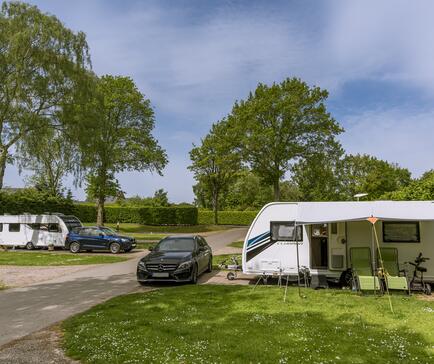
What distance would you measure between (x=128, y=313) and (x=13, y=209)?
35.2 m

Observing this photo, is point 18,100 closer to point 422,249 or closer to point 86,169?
point 86,169

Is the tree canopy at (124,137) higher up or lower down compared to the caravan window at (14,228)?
higher up

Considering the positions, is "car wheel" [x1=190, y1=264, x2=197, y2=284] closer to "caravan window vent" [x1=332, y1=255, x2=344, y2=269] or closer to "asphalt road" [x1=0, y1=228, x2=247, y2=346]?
"asphalt road" [x1=0, y1=228, x2=247, y2=346]

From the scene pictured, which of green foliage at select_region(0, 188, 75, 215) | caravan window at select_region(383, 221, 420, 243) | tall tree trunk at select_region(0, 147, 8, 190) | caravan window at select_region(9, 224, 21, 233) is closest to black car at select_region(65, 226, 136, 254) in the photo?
caravan window at select_region(9, 224, 21, 233)

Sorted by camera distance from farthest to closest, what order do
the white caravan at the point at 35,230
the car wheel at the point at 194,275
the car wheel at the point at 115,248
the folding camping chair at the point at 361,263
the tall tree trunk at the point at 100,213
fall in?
the tall tree trunk at the point at 100,213 < the white caravan at the point at 35,230 < the car wheel at the point at 115,248 < the car wheel at the point at 194,275 < the folding camping chair at the point at 361,263

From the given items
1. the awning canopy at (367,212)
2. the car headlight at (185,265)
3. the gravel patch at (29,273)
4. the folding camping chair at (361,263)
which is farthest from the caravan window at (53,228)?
the folding camping chair at (361,263)

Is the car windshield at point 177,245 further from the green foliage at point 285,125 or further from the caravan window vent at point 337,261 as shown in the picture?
the green foliage at point 285,125

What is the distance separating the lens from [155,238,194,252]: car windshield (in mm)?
14031

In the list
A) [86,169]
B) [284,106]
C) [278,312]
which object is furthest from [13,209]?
[278,312]

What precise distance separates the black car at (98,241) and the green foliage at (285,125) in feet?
38.0

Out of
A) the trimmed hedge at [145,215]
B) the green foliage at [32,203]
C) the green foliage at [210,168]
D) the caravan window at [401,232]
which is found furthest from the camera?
the trimmed hedge at [145,215]

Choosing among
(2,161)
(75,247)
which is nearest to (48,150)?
(2,161)

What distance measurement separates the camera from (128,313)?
28.9ft

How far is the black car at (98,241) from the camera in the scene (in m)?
23.9
